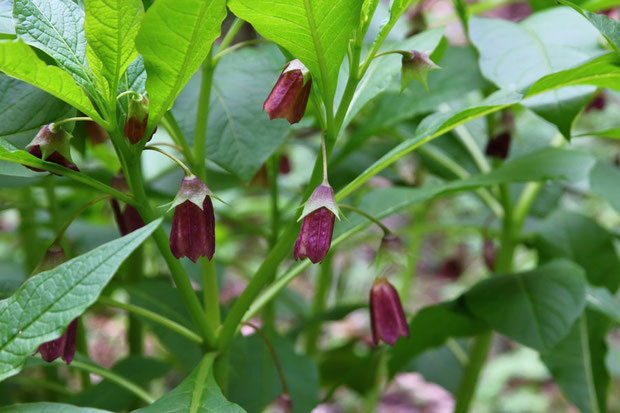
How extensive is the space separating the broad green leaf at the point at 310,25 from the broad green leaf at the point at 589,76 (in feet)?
0.73

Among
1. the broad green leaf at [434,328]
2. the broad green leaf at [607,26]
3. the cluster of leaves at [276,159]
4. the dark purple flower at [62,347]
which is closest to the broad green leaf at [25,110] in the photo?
the cluster of leaves at [276,159]

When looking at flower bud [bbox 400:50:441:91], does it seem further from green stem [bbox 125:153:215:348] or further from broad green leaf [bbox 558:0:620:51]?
green stem [bbox 125:153:215:348]

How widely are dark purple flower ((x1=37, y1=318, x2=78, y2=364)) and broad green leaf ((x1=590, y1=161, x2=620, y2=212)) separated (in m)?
1.03

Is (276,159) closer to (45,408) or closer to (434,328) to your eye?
(434,328)

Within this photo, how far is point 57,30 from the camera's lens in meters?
0.64

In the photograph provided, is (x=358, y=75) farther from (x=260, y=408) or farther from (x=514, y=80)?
(x=260, y=408)

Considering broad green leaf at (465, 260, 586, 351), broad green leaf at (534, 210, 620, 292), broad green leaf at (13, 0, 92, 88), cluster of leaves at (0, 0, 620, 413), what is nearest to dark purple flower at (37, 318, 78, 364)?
cluster of leaves at (0, 0, 620, 413)

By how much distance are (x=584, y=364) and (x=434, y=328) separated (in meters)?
0.35

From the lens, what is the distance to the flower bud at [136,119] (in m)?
0.62

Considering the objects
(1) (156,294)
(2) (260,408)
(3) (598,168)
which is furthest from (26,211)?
(3) (598,168)

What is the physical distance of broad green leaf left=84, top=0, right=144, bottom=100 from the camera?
581 millimetres

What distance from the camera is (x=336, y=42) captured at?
0.63 m

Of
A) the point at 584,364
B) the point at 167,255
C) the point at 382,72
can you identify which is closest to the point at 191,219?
the point at 167,255

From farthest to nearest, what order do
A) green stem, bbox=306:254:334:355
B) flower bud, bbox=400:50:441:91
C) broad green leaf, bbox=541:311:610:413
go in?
green stem, bbox=306:254:334:355, broad green leaf, bbox=541:311:610:413, flower bud, bbox=400:50:441:91
